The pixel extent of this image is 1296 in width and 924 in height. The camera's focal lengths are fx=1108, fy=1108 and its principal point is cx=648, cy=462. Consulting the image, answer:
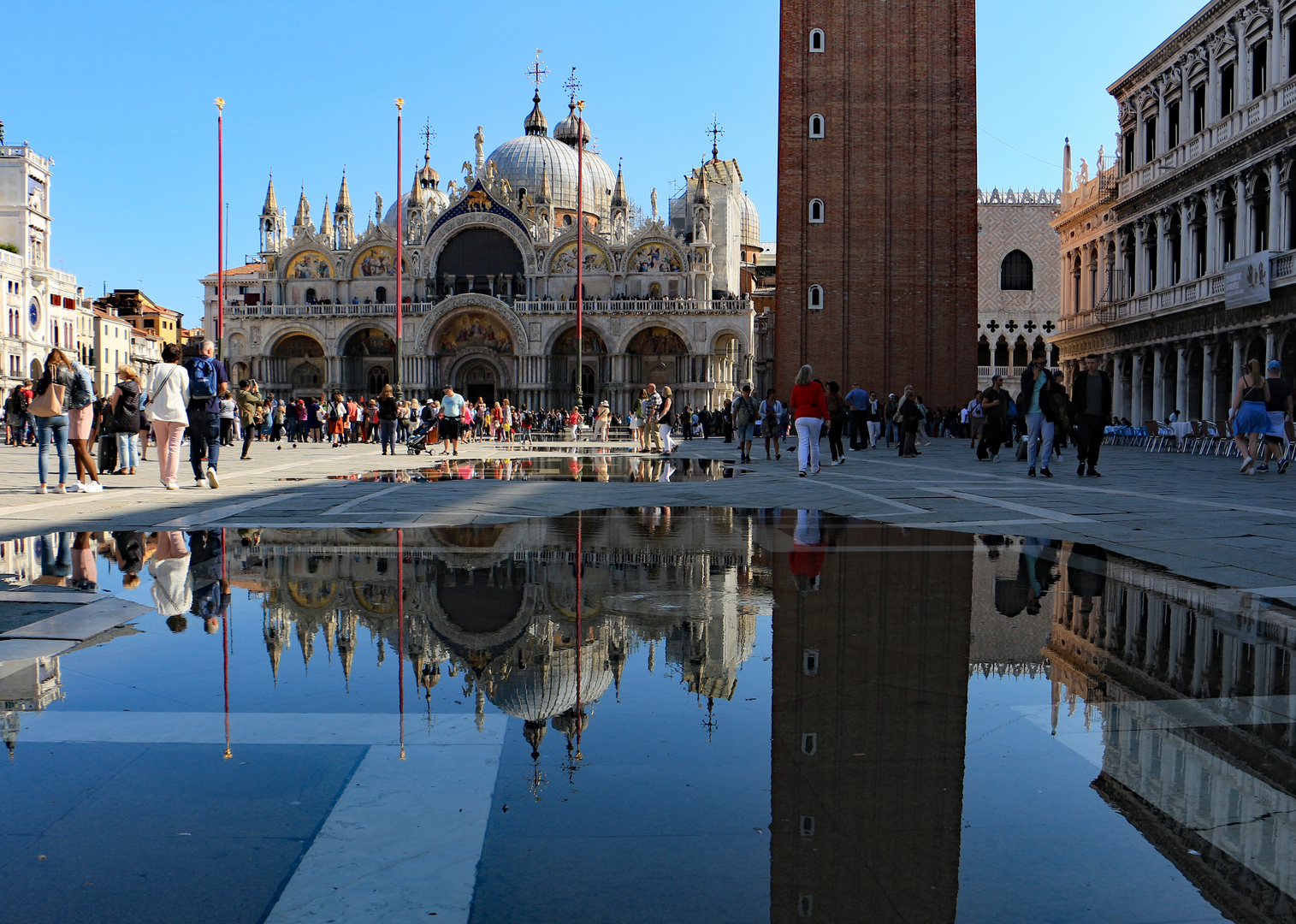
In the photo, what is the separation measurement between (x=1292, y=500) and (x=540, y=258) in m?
50.9

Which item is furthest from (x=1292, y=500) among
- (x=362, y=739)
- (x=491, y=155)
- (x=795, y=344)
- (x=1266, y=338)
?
(x=491, y=155)

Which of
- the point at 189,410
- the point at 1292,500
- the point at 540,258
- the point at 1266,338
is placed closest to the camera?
the point at 1292,500

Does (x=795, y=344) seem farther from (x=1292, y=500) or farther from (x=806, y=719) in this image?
(x=806, y=719)

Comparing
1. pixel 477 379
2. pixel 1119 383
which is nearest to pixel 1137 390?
pixel 1119 383

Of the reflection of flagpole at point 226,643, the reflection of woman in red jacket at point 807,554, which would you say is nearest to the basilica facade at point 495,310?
the reflection of woman in red jacket at point 807,554

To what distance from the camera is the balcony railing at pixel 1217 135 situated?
24.1m

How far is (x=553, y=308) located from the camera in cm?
5666

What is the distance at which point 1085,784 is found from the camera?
2543 millimetres

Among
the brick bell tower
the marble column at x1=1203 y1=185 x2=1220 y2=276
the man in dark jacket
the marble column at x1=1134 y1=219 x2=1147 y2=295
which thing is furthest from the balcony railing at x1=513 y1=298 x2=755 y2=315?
the man in dark jacket

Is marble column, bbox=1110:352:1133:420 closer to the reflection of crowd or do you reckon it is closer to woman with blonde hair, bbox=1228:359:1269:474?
woman with blonde hair, bbox=1228:359:1269:474

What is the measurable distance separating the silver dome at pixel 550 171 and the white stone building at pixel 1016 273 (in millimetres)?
23398

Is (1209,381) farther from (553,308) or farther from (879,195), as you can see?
(553,308)

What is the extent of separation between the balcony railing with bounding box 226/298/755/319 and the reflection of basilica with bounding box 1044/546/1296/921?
50.5m

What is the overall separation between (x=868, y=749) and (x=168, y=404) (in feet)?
31.1
